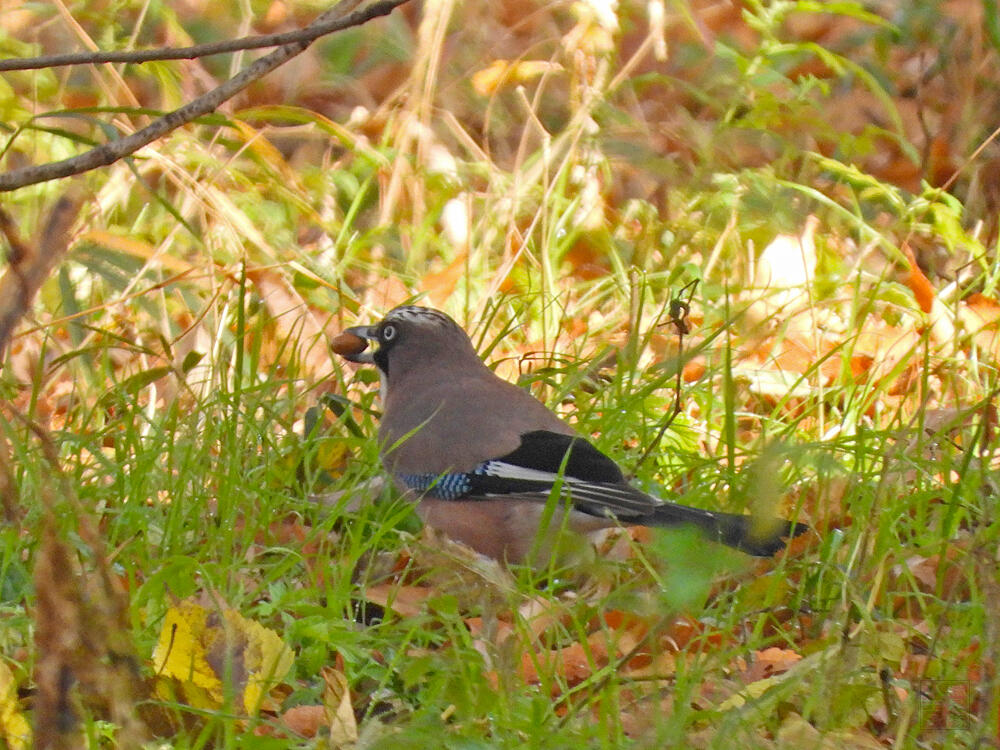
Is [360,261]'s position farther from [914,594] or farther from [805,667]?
[805,667]

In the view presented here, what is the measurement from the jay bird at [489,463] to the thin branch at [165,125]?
1.17 meters

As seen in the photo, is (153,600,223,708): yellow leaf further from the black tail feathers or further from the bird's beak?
the bird's beak

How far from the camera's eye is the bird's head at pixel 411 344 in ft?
14.2

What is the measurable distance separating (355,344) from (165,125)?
221 centimetres

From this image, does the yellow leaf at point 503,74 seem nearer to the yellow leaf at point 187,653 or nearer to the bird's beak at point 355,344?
the bird's beak at point 355,344

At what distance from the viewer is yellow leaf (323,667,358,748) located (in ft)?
7.89

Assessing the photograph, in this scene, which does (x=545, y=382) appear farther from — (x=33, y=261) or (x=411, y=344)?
(x=33, y=261)

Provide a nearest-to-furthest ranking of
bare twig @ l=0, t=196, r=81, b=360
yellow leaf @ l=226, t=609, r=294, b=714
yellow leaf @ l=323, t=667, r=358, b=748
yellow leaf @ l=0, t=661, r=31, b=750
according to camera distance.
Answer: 1. bare twig @ l=0, t=196, r=81, b=360
2. yellow leaf @ l=0, t=661, r=31, b=750
3. yellow leaf @ l=323, t=667, r=358, b=748
4. yellow leaf @ l=226, t=609, r=294, b=714

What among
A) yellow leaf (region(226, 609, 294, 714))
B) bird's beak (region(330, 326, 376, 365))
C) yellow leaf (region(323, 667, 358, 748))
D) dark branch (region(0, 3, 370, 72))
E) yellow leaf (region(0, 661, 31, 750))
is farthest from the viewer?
Answer: bird's beak (region(330, 326, 376, 365))

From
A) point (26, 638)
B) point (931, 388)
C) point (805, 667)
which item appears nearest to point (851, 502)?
point (805, 667)

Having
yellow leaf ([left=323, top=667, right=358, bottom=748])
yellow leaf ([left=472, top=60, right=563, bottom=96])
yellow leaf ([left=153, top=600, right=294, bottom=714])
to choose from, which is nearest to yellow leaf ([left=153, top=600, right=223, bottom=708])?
yellow leaf ([left=153, top=600, right=294, bottom=714])

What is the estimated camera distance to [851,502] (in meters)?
3.48

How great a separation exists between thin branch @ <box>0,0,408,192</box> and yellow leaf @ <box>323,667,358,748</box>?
38.6 inches

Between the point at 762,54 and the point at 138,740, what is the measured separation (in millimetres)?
4854
